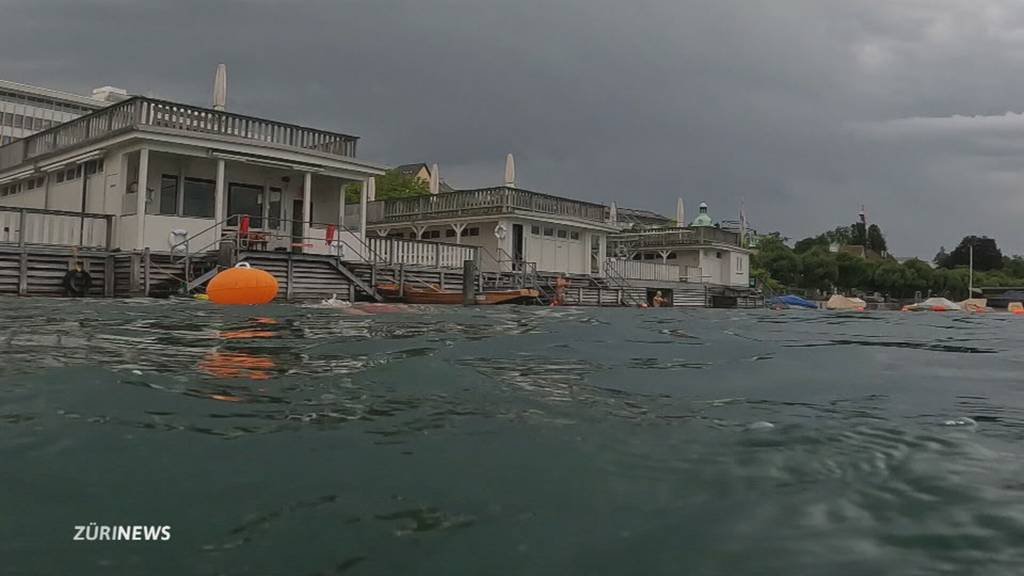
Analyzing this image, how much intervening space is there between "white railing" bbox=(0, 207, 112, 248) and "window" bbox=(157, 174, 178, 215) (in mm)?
1482

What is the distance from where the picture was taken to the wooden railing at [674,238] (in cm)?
4291

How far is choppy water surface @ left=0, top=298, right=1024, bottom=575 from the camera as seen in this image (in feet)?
6.86

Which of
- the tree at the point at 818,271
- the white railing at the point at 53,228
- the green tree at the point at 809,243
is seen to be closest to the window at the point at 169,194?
the white railing at the point at 53,228

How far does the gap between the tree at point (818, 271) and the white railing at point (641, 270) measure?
2765 centimetres

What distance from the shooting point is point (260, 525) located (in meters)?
2.21

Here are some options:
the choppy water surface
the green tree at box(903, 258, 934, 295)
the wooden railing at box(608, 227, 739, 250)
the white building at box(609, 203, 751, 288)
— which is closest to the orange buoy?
the choppy water surface

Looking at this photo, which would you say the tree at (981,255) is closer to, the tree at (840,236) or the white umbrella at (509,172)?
the tree at (840,236)

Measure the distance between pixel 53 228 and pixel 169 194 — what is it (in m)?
3.36

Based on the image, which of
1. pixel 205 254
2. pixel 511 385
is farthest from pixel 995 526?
pixel 205 254

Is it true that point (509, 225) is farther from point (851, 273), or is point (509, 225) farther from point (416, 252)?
point (851, 273)

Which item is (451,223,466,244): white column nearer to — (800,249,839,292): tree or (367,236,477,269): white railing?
(367,236,477,269): white railing

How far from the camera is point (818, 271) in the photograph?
63344 mm

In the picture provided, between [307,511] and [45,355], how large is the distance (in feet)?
12.9

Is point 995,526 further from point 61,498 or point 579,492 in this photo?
point 61,498
